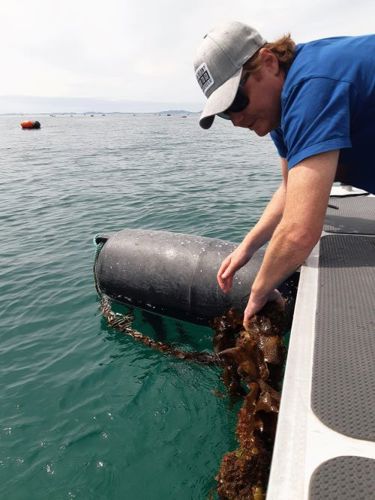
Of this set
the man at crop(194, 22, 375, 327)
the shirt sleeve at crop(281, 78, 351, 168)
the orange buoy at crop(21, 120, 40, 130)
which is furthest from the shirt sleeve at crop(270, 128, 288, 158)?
the orange buoy at crop(21, 120, 40, 130)

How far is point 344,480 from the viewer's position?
4.31ft

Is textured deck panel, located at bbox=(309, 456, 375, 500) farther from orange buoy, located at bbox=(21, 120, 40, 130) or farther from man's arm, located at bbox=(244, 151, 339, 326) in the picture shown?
orange buoy, located at bbox=(21, 120, 40, 130)

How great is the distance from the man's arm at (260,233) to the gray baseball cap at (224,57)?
1085 mm

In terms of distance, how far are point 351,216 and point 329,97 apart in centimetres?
352

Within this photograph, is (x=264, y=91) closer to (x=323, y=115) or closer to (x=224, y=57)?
(x=224, y=57)

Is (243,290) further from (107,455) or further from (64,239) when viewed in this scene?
(64,239)

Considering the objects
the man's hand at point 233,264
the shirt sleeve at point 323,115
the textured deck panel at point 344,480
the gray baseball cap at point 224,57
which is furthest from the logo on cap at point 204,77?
the textured deck panel at point 344,480

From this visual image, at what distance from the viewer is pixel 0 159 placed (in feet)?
86.4

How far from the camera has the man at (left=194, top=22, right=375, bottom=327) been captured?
1.81 metres

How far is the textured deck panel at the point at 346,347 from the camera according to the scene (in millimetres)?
1588

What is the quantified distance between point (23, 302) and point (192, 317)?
134 inches

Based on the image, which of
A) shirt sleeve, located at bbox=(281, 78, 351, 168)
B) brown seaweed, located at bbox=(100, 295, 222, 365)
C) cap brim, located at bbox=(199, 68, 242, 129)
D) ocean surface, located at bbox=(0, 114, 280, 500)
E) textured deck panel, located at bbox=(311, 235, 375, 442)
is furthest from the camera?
brown seaweed, located at bbox=(100, 295, 222, 365)

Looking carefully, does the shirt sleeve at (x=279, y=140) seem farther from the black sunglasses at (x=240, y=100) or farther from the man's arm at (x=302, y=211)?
the man's arm at (x=302, y=211)

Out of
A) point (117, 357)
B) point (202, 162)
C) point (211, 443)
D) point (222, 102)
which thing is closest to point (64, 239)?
point (117, 357)
